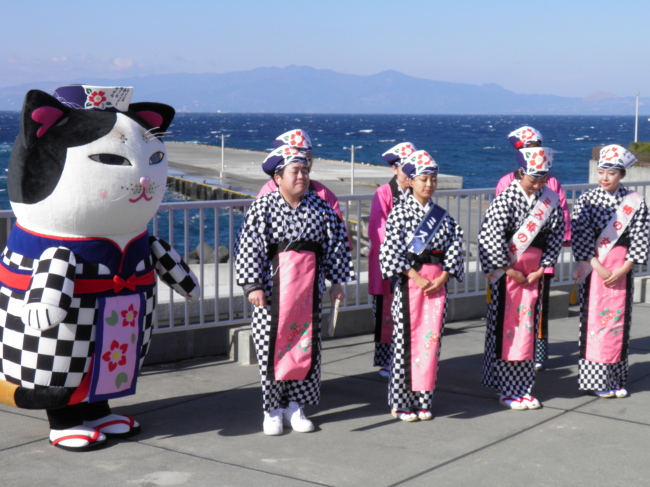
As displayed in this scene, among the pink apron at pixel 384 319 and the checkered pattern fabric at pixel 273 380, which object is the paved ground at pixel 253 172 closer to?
the pink apron at pixel 384 319

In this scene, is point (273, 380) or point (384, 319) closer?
point (273, 380)

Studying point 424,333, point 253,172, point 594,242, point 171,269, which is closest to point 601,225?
point 594,242

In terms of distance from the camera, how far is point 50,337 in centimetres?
447

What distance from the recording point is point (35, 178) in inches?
177

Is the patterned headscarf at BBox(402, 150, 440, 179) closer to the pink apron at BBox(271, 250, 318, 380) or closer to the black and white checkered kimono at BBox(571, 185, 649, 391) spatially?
the pink apron at BBox(271, 250, 318, 380)

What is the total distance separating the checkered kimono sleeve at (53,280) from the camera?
4324mm

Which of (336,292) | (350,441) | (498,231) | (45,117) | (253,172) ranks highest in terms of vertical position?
(45,117)

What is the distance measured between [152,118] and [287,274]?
1.18m

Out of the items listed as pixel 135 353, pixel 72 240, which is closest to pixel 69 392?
pixel 135 353

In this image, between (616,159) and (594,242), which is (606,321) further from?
(616,159)

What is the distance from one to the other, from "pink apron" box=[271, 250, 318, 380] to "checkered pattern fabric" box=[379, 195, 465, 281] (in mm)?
470

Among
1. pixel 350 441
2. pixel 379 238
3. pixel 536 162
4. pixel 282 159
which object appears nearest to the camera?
pixel 350 441

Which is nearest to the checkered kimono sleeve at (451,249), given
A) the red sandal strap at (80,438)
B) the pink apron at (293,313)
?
the pink apron at (293,313)

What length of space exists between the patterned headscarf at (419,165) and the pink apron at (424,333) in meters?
0.58
